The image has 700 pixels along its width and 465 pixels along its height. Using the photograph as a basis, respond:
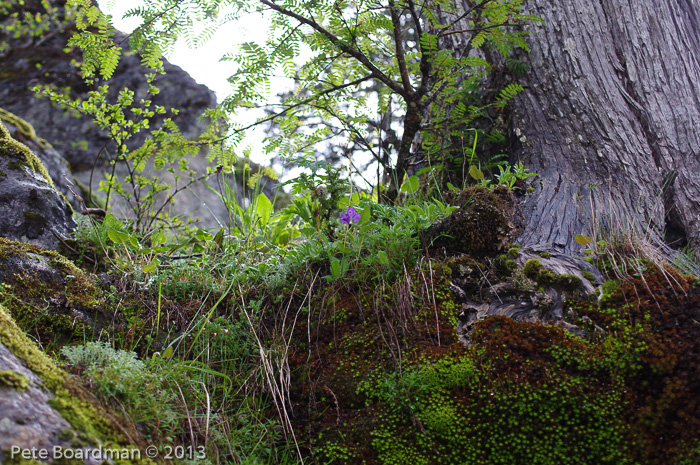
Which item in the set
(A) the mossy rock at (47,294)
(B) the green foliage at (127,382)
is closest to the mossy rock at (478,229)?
(B) the green foliage at (127,382)

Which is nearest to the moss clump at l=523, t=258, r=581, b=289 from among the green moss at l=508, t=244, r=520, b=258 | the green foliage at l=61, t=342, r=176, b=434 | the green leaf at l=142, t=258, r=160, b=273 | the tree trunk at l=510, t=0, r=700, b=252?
the green moss at l=508, t=244, r=520, b=258

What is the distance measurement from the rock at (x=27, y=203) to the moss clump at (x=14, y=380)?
1.68 metres

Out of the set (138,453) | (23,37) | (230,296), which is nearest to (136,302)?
Result: (230,296)

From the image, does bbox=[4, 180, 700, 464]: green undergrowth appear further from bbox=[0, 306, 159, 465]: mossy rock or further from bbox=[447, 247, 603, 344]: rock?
bbox=[0, 306, 159, 465]: mossy rock

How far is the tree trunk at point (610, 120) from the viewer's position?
2.89 meters

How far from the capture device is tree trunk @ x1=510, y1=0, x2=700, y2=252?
289cm

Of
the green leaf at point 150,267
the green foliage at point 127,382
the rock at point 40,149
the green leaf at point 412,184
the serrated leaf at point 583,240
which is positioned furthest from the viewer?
the rock at point 40,149

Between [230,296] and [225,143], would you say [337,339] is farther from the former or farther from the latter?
[225,143]

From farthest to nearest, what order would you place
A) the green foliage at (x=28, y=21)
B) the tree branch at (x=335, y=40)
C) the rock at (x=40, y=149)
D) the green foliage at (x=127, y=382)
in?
the green foliage at (x=28, y=21), the rock at (x=40, y=149), the tree branch at (x=335, y=40), the green foliage at (x=127, y=382)

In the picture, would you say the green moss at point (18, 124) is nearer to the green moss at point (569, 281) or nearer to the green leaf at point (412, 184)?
the green leaf at point (412, 184)

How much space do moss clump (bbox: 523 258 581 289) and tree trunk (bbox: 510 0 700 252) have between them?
385 mm

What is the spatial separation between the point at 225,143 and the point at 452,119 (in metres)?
1.76

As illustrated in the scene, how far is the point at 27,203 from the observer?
280cm

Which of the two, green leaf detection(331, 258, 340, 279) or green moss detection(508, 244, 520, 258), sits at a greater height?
green leaf detection(331, 258, 340, 279)
